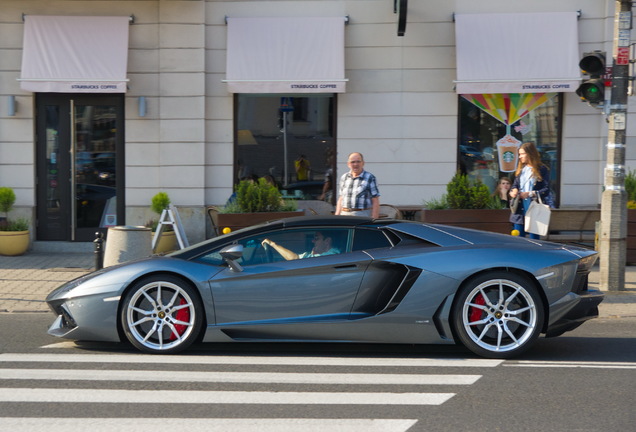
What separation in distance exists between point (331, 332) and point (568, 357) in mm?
2009

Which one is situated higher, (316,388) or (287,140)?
(287,140)

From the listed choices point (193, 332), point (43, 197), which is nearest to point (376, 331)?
point (193, 332)

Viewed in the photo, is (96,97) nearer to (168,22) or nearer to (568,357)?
(168,22)

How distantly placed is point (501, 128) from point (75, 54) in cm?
741

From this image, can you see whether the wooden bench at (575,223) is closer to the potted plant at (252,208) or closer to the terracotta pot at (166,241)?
the potted plant at (252,208)

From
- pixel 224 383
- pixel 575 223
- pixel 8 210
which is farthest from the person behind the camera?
pixel 8 210

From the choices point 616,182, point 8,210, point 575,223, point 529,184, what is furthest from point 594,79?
point 8,210

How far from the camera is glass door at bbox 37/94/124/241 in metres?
15.3

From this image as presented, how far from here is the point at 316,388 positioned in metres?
6.20

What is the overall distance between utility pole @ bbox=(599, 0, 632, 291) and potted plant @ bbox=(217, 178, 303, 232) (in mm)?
4946

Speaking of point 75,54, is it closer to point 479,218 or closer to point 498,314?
point 479,218

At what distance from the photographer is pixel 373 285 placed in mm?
7094

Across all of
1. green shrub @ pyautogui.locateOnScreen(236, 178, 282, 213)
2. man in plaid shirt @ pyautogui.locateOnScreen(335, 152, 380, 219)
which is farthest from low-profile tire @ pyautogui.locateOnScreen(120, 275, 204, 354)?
green shrub @ pyautogui.locateOnScreen(236, 178, 282, 213)

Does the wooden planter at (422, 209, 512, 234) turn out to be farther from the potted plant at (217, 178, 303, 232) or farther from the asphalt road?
the asphalt road
